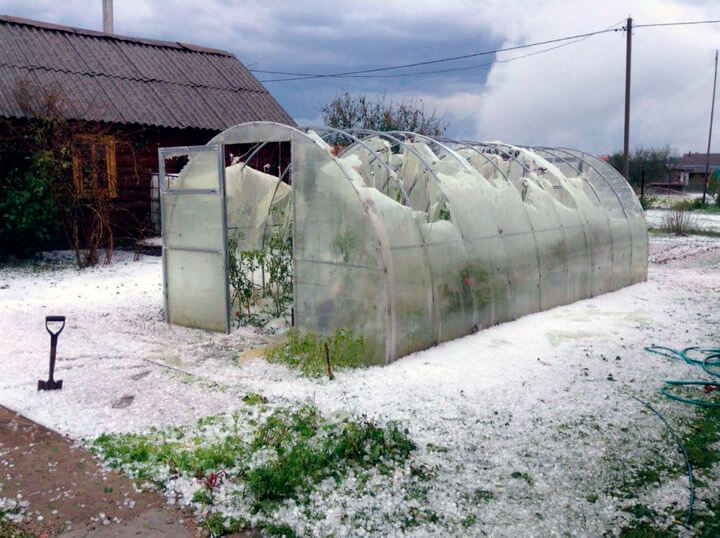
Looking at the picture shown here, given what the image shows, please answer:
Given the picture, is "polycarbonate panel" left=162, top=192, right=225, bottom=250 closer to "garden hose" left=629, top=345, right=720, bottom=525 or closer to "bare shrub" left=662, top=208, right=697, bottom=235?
"garden hose" left=629, top=345, right=720, bottom=525

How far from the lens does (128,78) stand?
15.9m

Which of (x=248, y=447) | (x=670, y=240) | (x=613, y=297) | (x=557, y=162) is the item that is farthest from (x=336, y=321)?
(x=670, y=240)

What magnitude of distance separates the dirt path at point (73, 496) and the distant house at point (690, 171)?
4878 cm

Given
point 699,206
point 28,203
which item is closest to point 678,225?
point 699,206

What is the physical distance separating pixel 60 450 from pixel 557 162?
975cm

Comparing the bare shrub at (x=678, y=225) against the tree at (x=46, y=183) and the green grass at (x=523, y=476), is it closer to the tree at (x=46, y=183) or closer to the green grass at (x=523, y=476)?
the tree at (x=46, y=183)

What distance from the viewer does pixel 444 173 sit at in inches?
337

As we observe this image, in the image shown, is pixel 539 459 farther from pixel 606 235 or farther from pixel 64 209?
pixel 64 209

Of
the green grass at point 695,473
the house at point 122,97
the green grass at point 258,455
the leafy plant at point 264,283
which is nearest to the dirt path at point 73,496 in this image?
the green grass at point 258,455

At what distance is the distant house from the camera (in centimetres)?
5163

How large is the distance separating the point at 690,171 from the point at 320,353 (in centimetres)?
6108

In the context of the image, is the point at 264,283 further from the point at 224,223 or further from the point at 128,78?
the point at 128,78

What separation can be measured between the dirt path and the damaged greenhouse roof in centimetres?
1007

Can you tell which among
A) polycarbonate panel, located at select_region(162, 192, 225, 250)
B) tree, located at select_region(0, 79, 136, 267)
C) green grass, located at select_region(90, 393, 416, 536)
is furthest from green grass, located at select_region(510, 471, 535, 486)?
tree, located at select_region(0, 79, 136, 267)
